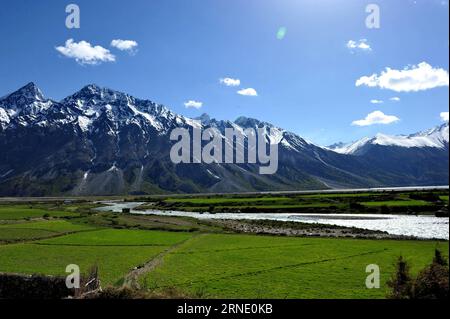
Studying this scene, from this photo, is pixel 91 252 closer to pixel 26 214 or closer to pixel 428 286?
pixel 428 286

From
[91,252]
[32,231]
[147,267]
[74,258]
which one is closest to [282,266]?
[147,267]

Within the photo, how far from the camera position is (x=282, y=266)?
49.6 metres

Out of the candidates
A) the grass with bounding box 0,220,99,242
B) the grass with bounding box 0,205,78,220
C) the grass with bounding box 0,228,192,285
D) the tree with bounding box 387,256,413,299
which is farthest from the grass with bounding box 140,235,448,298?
the grass with bounding box 0,205,78,220

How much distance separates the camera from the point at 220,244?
70.8m

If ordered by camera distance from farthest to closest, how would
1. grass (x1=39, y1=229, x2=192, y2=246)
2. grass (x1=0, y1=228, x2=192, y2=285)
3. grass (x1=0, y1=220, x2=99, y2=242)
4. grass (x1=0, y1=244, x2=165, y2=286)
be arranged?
1. grass (x1=0, y1=220, x2=99, y2=242)
2. grass (x1=39, y1=229, x2=192, y2=246)
3. grass (x1=0, y1=228, x2=192, y2=285)
4. grass (x1=0, y1=244, x2=165, y2=286)

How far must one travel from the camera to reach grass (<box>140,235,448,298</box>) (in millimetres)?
37656

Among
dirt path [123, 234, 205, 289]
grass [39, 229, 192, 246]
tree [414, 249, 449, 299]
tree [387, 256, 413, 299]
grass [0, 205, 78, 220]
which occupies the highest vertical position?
tree [414, 249, 449, 299]

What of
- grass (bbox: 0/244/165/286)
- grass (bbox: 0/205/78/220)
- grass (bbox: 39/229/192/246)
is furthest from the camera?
grass (bbox: 0/205/78/220)

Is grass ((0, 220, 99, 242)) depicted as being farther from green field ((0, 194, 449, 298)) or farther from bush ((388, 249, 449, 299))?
bush ((388, 249, 449, 299))

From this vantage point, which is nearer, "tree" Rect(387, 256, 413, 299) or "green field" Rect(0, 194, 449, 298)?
"tree" Rect(387, 256, 413, 299)

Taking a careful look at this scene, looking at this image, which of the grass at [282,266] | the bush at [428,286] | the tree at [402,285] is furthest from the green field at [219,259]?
the bush at [428,286]
